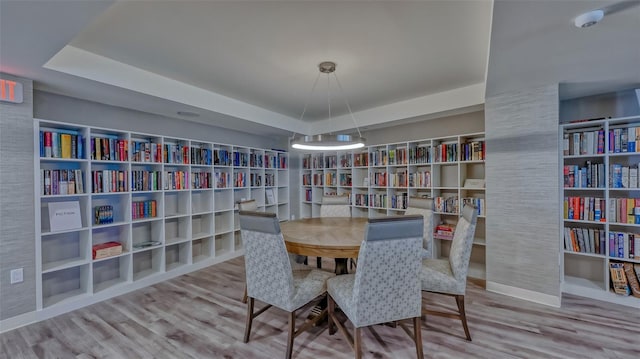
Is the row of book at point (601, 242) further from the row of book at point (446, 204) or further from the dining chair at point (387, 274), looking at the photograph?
the dining chair at point (387, 274)

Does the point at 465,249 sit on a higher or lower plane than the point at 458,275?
higher

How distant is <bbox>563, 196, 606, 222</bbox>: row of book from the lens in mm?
2783

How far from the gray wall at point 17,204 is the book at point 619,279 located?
5544mm

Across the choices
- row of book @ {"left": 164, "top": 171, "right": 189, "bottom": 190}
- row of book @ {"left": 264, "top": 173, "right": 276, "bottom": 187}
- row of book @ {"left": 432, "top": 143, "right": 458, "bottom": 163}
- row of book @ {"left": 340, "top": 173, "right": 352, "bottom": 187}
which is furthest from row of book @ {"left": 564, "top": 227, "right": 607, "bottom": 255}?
row of book @ {"left": 164, "top": 171, "right": 189, "bottom": 190}

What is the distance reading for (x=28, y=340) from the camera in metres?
2.16

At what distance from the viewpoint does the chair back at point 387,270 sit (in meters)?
1.63

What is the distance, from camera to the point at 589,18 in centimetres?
153

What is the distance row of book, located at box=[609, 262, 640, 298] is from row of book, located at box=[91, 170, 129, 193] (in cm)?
527

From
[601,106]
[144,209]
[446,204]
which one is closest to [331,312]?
[446,204]

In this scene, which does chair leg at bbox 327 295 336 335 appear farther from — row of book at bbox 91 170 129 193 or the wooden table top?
row of book at bbox 91 170 129 193

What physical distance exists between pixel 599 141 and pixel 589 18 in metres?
1.94

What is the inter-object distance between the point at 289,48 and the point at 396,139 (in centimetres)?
275

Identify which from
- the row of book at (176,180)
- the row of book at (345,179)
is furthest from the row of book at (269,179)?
the row of book at (176,180)

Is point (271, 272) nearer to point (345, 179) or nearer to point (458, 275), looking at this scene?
point (458, 275)
